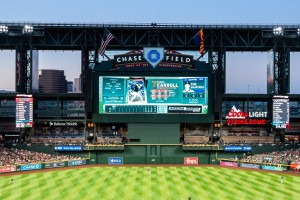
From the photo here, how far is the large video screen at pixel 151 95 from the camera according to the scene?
223 feet

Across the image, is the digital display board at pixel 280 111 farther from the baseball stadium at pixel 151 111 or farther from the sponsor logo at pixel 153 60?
the sponsor logo at pixel 153 60

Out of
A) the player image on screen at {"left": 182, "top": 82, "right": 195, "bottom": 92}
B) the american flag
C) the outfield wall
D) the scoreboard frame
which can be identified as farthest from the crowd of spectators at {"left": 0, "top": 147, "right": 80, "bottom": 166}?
the player image on screen at {"left": 182, "top": 82, "right": 195, "bottom": 92}

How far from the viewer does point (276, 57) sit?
247 feet

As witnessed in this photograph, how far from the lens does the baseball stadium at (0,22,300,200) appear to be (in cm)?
6072

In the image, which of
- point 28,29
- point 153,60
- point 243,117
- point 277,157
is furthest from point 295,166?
point 28,29

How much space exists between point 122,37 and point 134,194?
4123 cm

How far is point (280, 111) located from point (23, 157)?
4844 cm

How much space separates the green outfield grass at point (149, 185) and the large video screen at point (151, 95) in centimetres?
1296

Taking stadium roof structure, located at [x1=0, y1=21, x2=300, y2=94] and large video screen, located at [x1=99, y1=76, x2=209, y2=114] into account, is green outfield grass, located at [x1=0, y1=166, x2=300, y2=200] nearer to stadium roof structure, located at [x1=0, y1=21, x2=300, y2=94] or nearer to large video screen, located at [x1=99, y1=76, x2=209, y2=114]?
large video screen, located at [x1=99, y1=76, x2=209, y2=114]

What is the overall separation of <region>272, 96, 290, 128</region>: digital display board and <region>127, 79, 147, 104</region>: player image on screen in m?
25.3

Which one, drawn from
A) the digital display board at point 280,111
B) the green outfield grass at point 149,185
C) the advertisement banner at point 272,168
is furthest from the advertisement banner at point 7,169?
the digital display board at point 280,111

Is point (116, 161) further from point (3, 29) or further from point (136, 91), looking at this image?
point (3, 29)

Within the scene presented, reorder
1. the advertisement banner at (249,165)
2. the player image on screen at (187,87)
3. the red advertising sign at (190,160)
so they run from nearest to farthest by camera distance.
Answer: the advertisement banner at (249,165) → the red advertising sign at (190,160) → the player image on screen at (187,87)

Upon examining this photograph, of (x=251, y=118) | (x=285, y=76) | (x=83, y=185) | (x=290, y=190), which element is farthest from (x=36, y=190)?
(x=285, y=76)
